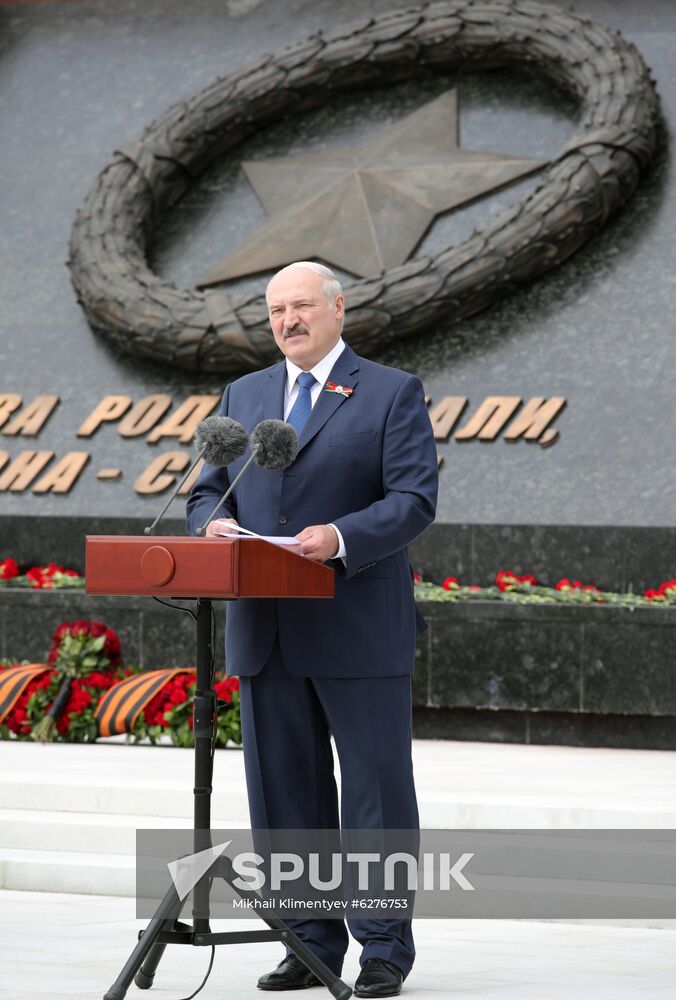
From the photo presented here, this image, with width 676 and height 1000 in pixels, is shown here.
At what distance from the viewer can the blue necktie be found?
370 centimetres

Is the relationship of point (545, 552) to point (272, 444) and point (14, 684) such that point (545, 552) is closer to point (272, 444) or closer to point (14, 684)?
point (14, 684)

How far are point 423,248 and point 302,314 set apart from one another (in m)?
5.94

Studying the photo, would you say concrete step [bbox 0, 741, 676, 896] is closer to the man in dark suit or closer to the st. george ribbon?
the man in dark suit

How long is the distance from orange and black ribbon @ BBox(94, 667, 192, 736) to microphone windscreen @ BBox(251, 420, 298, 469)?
157 inches

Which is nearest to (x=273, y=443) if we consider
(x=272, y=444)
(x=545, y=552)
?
(x=272, y=444)

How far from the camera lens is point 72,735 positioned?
287 inches

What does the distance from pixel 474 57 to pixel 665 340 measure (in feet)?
7.21

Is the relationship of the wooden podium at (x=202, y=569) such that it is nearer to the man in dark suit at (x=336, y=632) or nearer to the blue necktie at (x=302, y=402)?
the man in dark suit at (x=336, y=632)

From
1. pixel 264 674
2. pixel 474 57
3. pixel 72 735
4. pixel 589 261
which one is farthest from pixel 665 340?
pixel 264 674

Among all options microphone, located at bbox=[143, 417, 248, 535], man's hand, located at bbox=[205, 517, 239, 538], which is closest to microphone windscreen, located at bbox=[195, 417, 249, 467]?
microphone, located at bbox=[143, 417, 248, 535]

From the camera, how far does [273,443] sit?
3.23 meters

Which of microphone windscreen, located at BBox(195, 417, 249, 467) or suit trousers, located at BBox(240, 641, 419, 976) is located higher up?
microphone windscreen, located at BBox(195, 417, 249, 467)

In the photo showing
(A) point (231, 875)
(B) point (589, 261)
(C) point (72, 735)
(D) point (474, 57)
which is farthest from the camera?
(D) point (474, 57)

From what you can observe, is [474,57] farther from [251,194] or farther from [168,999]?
[168,999]
